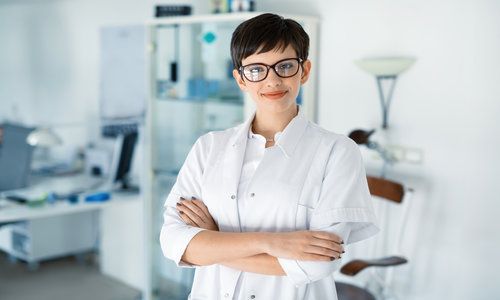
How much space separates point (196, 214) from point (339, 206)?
0.37 metres

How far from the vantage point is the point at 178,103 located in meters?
3.97

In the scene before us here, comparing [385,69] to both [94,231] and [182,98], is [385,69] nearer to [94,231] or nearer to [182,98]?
[182,98]

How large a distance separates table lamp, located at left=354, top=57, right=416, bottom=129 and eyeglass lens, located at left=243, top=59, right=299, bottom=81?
1370mm

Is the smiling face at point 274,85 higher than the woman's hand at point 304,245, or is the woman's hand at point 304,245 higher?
the smiling face at point 274,85

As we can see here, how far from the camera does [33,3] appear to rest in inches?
229

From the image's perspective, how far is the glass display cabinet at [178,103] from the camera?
142 inches

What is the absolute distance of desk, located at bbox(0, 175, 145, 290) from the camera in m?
4.43

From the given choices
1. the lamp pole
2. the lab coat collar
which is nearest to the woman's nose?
the lab coat collar

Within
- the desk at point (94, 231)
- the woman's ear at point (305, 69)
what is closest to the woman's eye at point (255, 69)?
the woman's ear at point (305, 69)

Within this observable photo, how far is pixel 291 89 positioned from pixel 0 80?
227 inches

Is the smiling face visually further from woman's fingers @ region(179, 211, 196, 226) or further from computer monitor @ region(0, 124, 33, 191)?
computer monitor @ region(0, 124, 33, 191)

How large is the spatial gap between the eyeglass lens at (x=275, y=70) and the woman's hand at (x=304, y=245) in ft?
1.25

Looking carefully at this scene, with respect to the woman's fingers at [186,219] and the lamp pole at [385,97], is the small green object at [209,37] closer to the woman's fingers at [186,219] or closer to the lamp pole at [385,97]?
the lamp pole at [385,97]

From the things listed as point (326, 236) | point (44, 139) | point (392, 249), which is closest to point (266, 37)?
point (326, 236)
